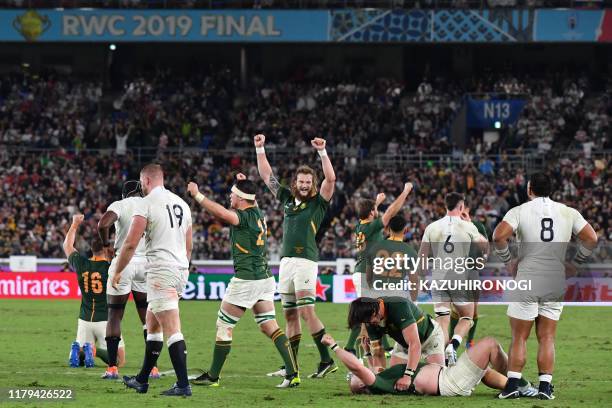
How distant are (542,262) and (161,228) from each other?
14.1 ft

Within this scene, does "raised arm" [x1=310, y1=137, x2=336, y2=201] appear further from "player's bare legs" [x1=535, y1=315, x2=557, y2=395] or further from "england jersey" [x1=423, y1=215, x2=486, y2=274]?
"player's bare legs" [x1=535, y1=315, x2=557, y2=395]

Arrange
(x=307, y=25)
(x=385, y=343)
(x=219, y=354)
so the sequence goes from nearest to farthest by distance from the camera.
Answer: (x=219, y=354), (x=385, y=343), (x=307, y=25)

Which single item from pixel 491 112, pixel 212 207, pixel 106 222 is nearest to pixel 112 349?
pixel 106 222

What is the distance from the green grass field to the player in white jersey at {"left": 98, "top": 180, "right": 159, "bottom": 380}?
1.65ft

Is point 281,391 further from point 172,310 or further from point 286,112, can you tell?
point 286,112

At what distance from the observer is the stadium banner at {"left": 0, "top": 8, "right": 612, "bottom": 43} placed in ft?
157

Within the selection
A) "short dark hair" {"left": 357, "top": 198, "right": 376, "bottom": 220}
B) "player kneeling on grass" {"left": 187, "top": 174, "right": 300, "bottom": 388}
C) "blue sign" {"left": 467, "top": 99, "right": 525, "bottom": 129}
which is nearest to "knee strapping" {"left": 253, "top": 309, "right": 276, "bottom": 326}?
"player kneeling on grass" {"left": 187, "top": 174, "right": 300, "bottom": 388}

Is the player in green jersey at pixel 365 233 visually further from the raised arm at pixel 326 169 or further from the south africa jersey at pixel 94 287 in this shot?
the south africa jersey at pixel 94 287

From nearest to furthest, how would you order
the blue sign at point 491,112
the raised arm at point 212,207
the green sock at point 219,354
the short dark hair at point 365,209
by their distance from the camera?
the raised arm at point 212,207 → the green sock at point 219,354 → the short dark hair at point 365,209 → the blue sign at point 491,112

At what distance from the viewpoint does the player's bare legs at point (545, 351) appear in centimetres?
1375

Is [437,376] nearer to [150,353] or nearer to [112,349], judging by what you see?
[150,353]

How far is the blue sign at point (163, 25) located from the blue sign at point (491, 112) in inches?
263

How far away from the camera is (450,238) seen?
17.5 m

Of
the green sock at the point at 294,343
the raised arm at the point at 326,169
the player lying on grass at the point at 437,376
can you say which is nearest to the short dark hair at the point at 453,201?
the raised arm at the point at 326,169
